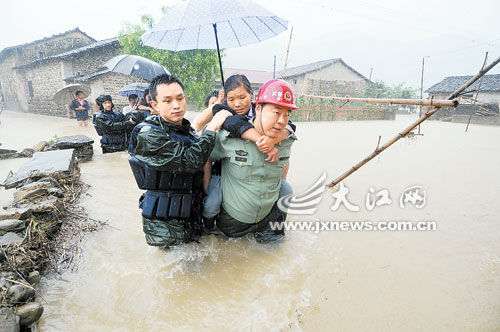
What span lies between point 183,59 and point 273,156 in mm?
14878

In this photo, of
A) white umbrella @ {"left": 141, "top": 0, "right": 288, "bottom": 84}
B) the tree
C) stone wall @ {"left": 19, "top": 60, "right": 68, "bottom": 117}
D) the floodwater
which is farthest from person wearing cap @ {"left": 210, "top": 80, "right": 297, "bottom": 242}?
stone wall @ {"left": 19, "top": 60, "right": 68, "bottom": 117}

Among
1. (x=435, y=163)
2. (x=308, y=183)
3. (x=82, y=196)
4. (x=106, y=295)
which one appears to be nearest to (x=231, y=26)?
(x=308, y=183)

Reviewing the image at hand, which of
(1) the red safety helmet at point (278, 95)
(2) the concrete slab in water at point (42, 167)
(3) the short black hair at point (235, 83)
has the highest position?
(3) the short black hair at point (235, 83)

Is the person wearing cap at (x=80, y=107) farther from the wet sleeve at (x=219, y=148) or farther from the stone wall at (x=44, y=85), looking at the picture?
the wet sleeve at (x=219, y=148)

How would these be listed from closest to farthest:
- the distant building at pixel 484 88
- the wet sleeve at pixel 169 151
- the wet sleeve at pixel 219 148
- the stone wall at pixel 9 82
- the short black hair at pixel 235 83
→ the wet sleeve at pixel 169 151 < the wet sleeve at pixel 219 148 < the short black hair at pixel 235 83 < the stone wall at pixel 9 82 < the distant building at pixel 484 88

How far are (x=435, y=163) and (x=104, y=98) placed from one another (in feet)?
26.2

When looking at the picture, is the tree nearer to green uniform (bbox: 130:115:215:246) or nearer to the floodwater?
the floodwater

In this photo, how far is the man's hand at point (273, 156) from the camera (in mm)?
2098

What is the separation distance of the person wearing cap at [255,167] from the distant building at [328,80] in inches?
976

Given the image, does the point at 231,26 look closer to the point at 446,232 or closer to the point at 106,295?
the point at 106,295

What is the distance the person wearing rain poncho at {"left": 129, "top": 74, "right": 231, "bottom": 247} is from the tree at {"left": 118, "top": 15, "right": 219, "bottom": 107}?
1411cm

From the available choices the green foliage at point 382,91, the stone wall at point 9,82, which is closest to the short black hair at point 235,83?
the stone wall at point 9,82

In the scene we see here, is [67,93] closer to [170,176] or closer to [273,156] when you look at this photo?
[170,176]

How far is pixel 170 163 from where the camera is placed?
6.24ft
